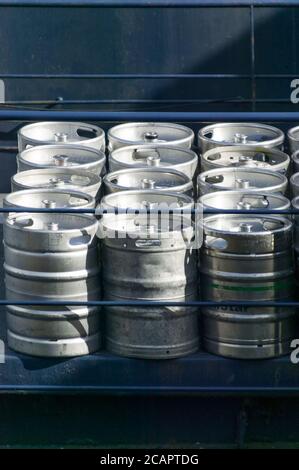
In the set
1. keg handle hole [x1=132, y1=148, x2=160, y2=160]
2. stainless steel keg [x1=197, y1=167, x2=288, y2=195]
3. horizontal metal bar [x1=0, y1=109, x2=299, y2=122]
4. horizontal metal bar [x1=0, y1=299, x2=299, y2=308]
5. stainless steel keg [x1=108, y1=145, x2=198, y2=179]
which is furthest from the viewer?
keg handle hole [x1=132, y1=148, x2=160, y2=160]

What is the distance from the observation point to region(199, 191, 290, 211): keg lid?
180 inches

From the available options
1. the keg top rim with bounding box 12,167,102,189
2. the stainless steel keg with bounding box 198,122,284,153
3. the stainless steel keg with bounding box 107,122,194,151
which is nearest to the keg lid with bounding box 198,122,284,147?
the stainless steel keg with bounding box 198,122,284,153

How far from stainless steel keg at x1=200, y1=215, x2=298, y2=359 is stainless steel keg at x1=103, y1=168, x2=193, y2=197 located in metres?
0.42

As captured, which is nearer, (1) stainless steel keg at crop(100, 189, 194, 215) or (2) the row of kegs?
(2) the row of kegs

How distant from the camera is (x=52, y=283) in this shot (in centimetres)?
431

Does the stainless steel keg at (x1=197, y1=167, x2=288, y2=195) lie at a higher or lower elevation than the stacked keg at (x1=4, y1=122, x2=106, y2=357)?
higher

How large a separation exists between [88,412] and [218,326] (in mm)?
627

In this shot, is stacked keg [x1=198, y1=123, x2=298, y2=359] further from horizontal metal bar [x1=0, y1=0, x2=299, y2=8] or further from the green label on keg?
horizontal metal bar [x1=0, y1=0, x2=299, y2=8]

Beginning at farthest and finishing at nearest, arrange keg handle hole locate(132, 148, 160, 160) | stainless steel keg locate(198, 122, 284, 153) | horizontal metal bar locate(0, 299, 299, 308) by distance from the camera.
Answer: stainless steel keg locate(198, 122, 284, 153) < keg handle hole locate(132, 148, 160, 160) < horizontal metal bar locate(0, 299, 299, 308)

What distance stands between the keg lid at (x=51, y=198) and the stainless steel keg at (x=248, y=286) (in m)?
0.56

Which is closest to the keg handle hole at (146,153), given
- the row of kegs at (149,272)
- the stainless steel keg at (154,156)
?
the stainless steel keg at (154,156)

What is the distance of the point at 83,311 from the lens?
4375 millimetres
